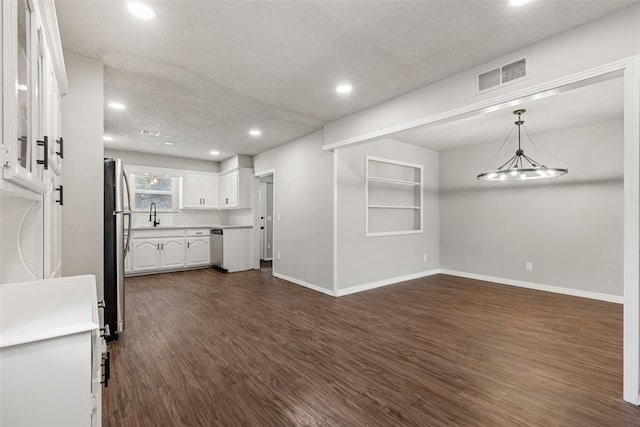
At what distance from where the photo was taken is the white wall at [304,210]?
4.75 metres

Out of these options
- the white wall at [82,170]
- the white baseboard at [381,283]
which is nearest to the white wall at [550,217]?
the white baseboard at [381,283]

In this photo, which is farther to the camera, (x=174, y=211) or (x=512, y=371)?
(x=174, y=211)

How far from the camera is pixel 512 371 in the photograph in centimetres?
239

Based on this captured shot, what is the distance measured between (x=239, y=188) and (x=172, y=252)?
198 centimetres

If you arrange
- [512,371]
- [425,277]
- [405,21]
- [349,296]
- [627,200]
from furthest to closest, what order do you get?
[425,277] < [349,296] < [512,371] < [405,21] < [627,200]

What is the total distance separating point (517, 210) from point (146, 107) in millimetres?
6122

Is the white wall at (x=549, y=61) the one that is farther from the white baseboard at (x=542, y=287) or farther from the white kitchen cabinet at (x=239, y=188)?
the white kitchen cabinet at (x=239, y=188)

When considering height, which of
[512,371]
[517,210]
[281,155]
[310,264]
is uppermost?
[281,155]

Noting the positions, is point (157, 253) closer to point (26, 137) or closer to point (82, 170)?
point (82, 170)

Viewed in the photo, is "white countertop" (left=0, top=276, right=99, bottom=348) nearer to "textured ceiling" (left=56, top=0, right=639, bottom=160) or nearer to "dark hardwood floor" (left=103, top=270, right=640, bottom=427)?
"dark hardwood floor" (left=103, top=270, right=640, bottom=427)

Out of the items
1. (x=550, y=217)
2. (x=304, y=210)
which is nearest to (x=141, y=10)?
(x=304, y=210)

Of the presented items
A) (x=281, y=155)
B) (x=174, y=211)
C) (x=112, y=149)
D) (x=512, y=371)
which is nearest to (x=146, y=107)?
(x=281, y=155)

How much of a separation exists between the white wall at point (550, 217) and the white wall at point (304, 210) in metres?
3.07

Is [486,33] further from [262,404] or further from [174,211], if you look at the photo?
[174,211]
